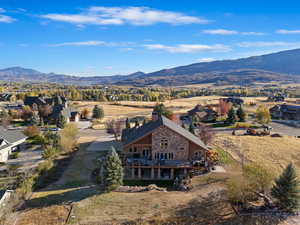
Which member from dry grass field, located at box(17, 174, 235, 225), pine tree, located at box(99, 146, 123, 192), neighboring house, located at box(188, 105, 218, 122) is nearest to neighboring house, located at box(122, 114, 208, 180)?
pine tree, located at box(99, 146, 123, 192)

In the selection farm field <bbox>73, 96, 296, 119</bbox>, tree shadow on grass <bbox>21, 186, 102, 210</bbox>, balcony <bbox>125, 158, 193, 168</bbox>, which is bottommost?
tree shadow on grass <bbox>21, 186, 102, 210</bbox>

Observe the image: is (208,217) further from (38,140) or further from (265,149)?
(38,140)

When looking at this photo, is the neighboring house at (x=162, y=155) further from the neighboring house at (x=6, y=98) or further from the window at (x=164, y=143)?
the neighboring house at (x=6, y=98)

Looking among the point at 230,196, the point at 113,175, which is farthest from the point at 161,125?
the point at 230,196

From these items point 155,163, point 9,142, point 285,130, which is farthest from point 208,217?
point 285,130

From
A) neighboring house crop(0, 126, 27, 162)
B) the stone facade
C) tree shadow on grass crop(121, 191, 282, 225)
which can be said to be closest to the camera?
tree shadow on grass crop(121, 191, 282, 225)

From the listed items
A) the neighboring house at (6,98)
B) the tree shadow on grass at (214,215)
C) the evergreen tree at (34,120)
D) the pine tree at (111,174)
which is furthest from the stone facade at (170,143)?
the neighboring house at (6,98)

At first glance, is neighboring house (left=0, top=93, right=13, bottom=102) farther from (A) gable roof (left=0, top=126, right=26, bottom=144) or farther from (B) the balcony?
(B) the balcony

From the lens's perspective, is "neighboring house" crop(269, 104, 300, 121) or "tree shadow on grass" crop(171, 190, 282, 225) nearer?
"tree shadow on grass" crop(171, 190, 282, 225)

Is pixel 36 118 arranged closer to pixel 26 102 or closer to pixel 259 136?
pixel 26 102
